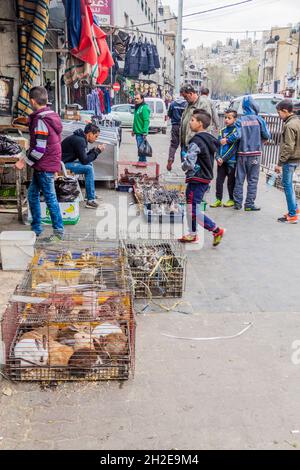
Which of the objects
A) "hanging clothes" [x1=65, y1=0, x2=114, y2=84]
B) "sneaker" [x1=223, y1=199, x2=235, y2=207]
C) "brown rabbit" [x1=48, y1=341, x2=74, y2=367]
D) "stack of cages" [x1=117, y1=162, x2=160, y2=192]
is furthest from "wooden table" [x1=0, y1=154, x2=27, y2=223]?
"brown rabbit" [x1=48, y1=341, x2=74, y2=367]

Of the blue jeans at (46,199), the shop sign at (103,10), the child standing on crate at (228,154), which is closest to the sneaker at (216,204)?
the child standing on crate at (228,154)

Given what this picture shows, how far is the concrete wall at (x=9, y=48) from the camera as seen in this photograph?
8.24 meters

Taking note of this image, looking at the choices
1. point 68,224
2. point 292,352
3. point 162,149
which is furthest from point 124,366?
point 162,149

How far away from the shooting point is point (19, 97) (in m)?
8.44

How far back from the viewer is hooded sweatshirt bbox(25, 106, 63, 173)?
6133 mm

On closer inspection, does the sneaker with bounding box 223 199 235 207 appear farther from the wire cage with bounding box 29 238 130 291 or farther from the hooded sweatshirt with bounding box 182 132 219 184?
the wire cage with bounding box 29 238 130 291

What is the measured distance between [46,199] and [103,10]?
52.6 ft

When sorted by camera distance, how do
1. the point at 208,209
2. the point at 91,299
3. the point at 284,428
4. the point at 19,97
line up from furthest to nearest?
the point at 208,209, the point at 19,97, the point at 91,299, the point at 284,428

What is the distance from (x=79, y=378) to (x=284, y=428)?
1.47 meters

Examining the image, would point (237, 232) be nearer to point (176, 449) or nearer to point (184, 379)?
point (184, 379)

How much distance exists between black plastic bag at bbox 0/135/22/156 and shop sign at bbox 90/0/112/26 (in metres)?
14.1

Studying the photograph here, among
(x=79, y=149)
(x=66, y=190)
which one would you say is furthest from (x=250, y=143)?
(x=66, y=190)

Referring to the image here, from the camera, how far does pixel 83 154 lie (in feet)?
27.1

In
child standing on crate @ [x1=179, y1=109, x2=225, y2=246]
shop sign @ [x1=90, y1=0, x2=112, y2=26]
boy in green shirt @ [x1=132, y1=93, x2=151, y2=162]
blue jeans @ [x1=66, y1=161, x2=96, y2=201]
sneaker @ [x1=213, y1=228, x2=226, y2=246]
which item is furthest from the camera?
shop sign @ [x1=90, y1=0, x2=112, y2=26]
